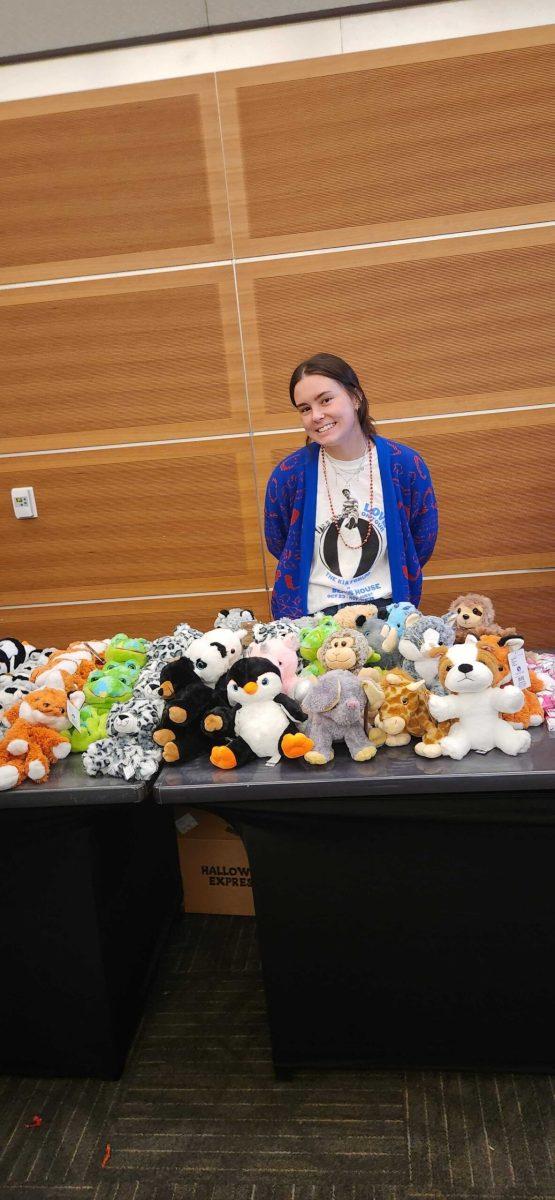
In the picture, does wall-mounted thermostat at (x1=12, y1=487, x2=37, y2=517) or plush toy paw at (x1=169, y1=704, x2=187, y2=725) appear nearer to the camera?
plush toy paw at (x1=169, y1=704, x2=187, y2=725)

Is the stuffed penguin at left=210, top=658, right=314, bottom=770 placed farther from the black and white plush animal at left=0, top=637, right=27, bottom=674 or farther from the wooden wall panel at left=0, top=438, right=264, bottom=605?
the wooden wall panel at left=0, top=438, right=264, bottom=605

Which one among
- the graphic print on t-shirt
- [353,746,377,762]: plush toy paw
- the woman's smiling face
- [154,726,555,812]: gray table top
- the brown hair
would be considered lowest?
[154,726,555,812]: gray table top

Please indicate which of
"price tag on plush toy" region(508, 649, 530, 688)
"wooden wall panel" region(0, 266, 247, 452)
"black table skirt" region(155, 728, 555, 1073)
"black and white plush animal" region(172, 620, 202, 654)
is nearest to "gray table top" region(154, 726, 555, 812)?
"black table skirt" region(155, 728, 555, 1073)

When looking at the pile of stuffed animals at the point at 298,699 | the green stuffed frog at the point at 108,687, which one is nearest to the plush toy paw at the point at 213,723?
the pile of stuffed animals at the point at 298,699

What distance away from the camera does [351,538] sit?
79.8 inches

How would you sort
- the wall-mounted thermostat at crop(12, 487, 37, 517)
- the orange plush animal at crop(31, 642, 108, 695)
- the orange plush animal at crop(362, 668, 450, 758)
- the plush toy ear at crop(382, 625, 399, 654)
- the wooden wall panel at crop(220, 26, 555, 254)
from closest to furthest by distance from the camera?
the orange plush animal at crop(362, 668, 450, 758)
the plush toy ear at crop(382, 625, 399, 654)
the orange plush animal at crop(31, 642, 108, 695)
the wooden wall panel at crop(220, 26, 555, 254)
the wall-mounted thermostat at crop(12, 487, 37, 517)

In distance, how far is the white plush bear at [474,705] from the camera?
4.75 feet

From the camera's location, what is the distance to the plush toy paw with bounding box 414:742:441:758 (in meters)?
1.48

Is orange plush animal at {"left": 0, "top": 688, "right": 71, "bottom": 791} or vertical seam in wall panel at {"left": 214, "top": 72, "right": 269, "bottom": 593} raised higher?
vertical seam in wall panel at {"left": 214, "top": 72, "right": 269, "bottom": 593}

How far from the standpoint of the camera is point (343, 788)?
1.45 meters

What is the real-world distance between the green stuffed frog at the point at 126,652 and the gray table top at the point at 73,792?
13.8 inches

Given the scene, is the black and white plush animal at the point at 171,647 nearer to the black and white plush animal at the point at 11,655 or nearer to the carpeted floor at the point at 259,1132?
the black and white plush animal at the point at 11,655

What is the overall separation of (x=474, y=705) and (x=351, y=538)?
2.22ft

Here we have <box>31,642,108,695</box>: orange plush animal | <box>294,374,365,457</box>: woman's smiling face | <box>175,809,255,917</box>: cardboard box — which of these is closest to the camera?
<box>31,642,108,695</box>: orange plush animal
